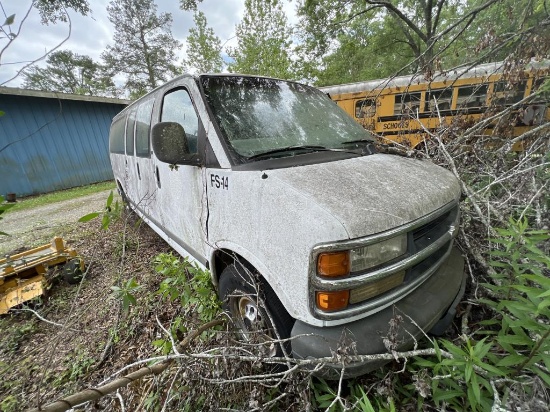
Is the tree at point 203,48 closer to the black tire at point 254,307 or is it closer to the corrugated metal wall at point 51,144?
the corrugated metal wall at point 51,144

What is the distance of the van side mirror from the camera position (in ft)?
5.78

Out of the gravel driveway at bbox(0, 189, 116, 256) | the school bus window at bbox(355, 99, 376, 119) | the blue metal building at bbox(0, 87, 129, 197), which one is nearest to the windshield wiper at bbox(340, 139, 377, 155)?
the school bus window at bbox(355, 99, 376, 119)

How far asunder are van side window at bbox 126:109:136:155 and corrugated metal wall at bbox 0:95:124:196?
725 cm

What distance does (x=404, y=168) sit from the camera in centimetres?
181

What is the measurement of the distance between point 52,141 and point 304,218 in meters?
13.3

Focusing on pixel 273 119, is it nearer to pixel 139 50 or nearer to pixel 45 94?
pixel 45 94

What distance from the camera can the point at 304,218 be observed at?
1.24 meters

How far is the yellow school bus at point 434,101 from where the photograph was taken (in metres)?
3.80

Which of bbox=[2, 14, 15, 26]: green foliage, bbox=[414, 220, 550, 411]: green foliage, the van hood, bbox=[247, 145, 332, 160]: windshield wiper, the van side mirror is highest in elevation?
bbox=[2, 14, 15, 26]: green foliage

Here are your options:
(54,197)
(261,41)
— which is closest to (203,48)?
(261,41)

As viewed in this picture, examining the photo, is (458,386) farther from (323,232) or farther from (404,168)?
(404,168)

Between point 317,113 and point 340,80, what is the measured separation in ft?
56.2

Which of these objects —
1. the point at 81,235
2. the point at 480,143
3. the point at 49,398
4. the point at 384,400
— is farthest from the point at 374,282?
the point at 81,235

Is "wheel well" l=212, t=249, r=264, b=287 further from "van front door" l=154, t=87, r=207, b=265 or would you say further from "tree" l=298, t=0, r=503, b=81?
"tree" l=298, t=0, r=503, b=81
